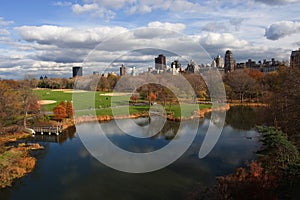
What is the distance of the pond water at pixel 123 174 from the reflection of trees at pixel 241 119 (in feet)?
18.6

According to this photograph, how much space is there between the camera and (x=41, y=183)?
14516 mm

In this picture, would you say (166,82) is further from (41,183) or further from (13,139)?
(41,183)

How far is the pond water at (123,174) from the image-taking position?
13.0 m

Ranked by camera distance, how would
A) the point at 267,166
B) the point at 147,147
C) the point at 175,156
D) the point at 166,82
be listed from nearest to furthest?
the point at 267,166, the point at 175,156, the point at 147,147, the point at 166,82

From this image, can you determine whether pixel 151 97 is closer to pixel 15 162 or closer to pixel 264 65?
pixel 15 162

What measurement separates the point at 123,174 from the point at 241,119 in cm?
2083

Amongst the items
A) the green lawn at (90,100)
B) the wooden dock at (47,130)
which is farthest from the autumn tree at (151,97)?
the wooden dock at (47,130)

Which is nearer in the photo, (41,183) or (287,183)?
(287,183)

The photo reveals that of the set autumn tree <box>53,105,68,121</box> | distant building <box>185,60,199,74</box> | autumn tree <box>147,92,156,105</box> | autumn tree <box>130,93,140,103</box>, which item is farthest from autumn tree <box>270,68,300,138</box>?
distant building <box>185,60,199,74</box>

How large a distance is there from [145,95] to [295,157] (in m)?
36.9

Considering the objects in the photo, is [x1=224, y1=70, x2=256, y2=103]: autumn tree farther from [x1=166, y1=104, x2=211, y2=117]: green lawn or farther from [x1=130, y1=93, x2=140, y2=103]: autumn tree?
[x1=130, y1=93, x2=140, y2=103]: autumn tree

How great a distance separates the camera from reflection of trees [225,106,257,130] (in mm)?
28416

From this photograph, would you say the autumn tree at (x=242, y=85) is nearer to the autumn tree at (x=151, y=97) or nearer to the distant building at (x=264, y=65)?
the autumn tree at (x=151, y=97)

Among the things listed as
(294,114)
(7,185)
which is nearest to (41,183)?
(7,185)
